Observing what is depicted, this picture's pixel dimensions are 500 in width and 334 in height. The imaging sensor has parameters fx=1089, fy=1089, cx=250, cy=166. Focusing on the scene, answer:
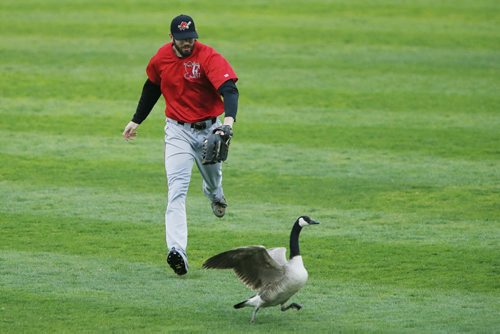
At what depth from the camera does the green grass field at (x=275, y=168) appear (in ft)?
25.5

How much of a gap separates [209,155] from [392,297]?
175cm

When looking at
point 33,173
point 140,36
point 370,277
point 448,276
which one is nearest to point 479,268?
point 448,276

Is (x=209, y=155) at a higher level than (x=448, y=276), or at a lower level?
higher

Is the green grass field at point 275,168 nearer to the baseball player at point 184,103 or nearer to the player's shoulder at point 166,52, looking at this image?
the baseball player at point 184,103

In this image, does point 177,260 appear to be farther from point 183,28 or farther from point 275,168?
point 275,168

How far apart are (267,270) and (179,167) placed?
64.3 inches

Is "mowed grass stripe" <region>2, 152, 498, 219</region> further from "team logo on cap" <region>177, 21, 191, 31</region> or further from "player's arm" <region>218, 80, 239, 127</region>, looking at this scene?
"team logo on cap" <region>177, 21, 191, 31</region>

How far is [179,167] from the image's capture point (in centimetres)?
868

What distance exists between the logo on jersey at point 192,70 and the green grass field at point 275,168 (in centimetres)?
155

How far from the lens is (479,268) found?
8727 millimetres

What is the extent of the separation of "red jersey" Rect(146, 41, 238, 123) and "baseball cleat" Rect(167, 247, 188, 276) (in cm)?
110

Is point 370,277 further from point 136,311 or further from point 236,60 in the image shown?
point 236,60

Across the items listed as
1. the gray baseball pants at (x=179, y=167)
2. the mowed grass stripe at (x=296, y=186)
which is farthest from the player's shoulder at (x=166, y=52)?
the mowed grass stripe at (x=296, y=186)

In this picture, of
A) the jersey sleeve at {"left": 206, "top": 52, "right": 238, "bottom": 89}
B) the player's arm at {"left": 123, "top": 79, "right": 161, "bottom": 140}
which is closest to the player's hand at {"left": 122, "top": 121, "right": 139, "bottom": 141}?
the player's arm at {"left": 123, "top": 79, "right": 161, "bottom": 140}
